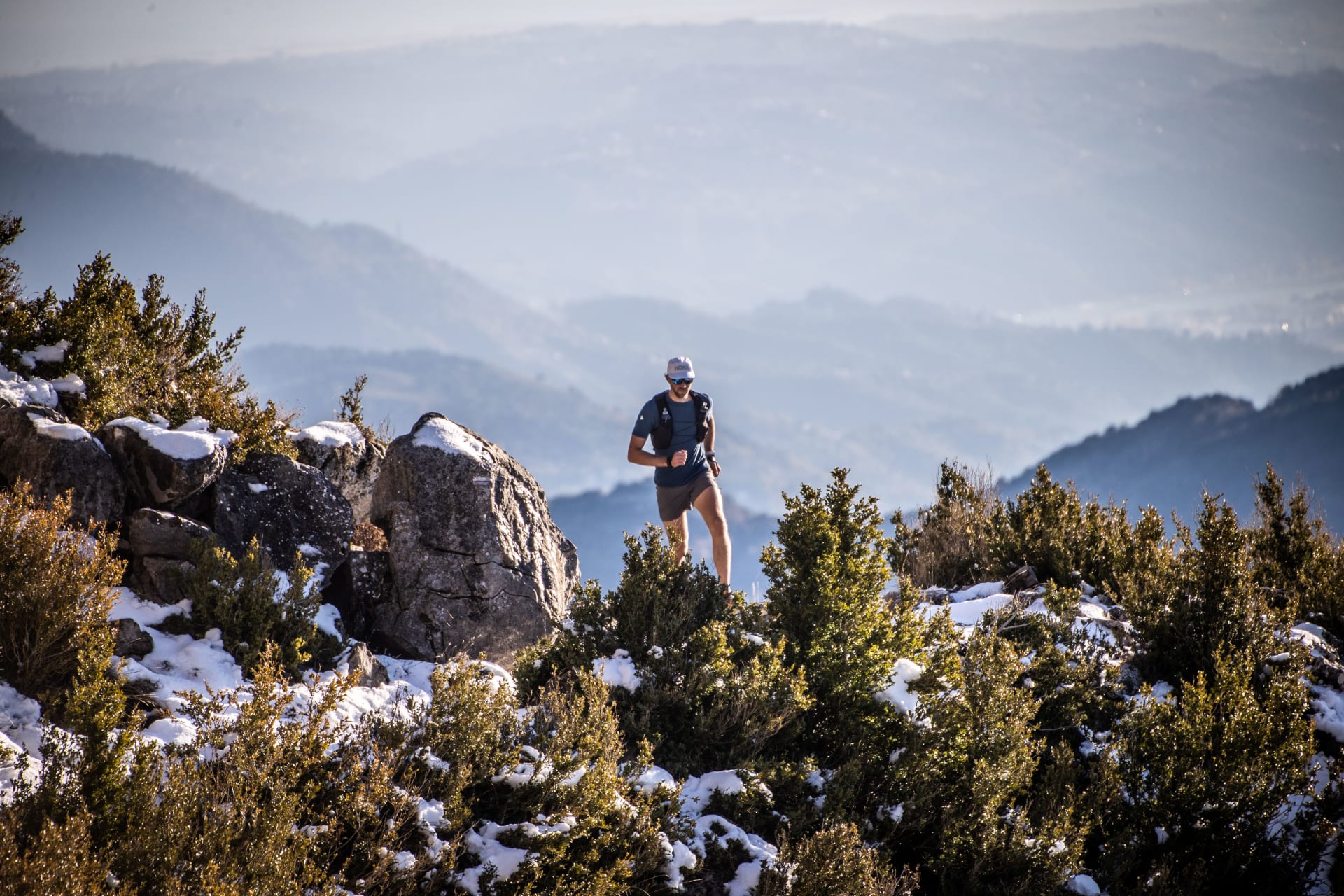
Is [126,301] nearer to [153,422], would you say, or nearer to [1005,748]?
[153,422]

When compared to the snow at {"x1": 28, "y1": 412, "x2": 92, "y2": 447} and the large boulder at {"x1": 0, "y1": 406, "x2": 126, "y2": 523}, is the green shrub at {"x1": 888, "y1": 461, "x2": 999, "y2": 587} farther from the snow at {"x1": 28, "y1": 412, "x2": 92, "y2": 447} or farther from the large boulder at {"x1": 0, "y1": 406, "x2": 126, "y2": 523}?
the snow at {"x1": 28, "y1": 412, "x2": 92, "y2": 447}

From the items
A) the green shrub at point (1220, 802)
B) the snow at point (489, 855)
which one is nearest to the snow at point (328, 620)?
the snow at point (489, 855)

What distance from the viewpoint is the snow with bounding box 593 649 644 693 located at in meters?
6.22

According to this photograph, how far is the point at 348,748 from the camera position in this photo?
488 centimetres

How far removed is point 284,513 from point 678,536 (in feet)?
10.2

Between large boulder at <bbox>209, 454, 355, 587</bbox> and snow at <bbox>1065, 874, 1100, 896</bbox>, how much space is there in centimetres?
553

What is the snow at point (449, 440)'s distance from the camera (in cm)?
837

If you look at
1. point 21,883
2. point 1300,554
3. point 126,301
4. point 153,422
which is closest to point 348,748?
point 21,883

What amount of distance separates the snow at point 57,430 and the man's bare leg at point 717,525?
16.3 feet

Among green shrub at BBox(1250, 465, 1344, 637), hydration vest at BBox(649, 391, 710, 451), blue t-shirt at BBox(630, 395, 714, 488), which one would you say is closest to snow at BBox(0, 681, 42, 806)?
blue t-shirt at BBox(630, 395, 714, 488)

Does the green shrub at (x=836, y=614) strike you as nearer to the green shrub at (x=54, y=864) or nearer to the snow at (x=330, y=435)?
the green shrub at (x=54, y=864)

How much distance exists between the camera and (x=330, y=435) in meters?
9.17

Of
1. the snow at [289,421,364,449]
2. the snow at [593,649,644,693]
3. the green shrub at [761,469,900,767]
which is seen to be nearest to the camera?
the snow at [593,649,644,693]

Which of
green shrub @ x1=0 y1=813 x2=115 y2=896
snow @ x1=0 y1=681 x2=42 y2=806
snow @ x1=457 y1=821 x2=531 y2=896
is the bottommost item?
snow @ x1=457 y1=821 x2=531 y2=896
